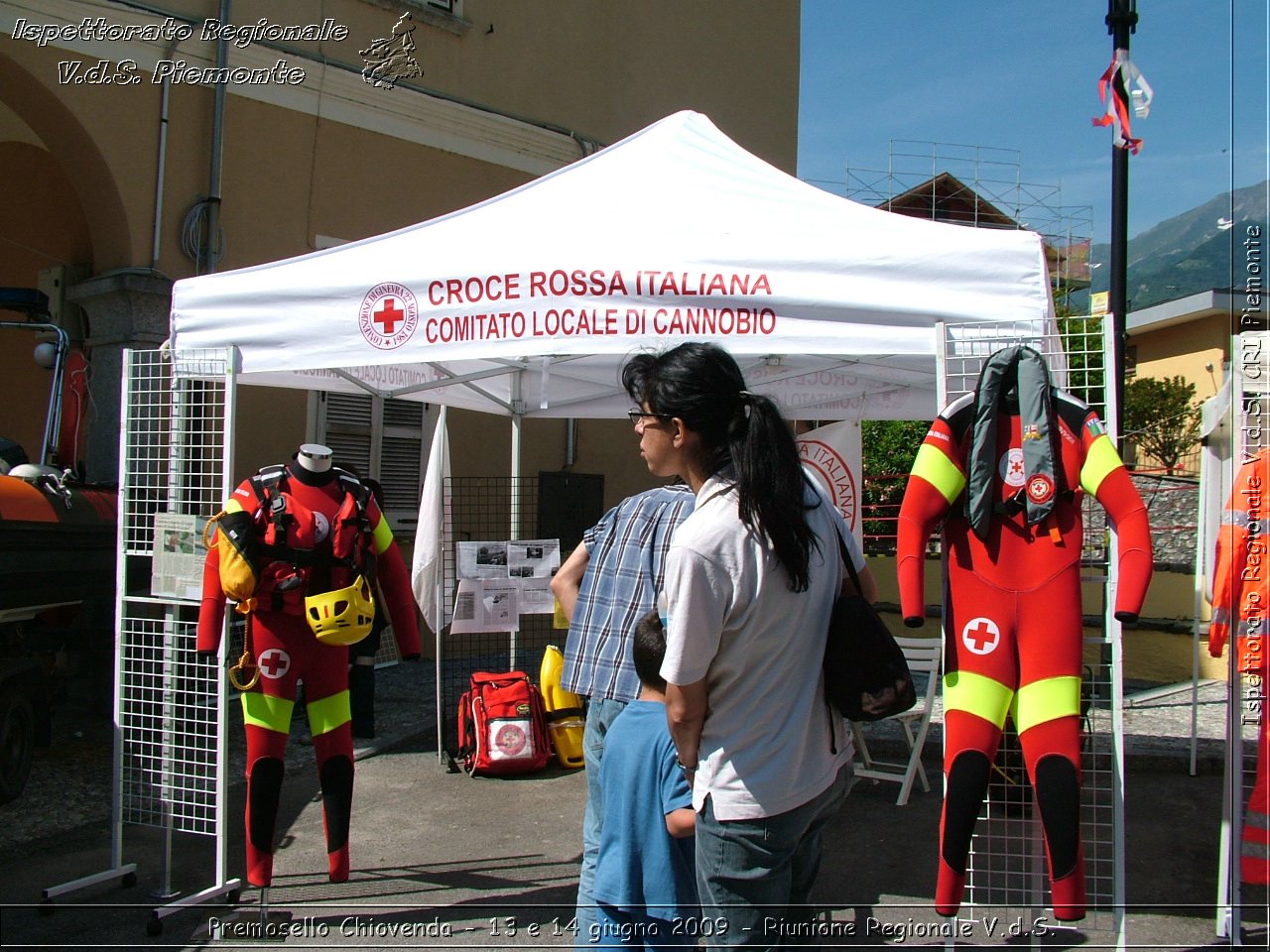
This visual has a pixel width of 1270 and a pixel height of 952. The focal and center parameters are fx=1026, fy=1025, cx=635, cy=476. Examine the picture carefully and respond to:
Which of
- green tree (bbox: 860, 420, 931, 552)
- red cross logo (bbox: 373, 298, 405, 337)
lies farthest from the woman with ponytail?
green tree (bbox: 860, 420, 931, 552)

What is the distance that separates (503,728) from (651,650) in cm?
370

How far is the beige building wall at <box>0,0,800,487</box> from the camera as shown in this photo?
292 inches

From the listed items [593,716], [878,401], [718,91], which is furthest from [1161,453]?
[593,716]

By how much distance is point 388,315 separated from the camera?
4.05 meters

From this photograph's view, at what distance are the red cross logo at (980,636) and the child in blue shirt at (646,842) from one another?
1210 mm

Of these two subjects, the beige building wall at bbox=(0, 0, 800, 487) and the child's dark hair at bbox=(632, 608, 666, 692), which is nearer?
the child's dark hair at bbox=(632, 608, 666, 692)

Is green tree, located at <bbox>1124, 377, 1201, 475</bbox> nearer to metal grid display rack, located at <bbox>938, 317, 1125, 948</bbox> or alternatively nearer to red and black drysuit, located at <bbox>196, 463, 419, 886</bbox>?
metal grid display rack, located at <bbox>938, 317, 1125, 948</bbox>

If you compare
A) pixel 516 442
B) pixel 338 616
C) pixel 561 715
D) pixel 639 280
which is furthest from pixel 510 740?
pixel 639 280

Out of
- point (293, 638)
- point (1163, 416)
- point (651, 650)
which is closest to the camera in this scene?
point (651, 650)

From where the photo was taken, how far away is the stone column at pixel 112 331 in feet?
24.1

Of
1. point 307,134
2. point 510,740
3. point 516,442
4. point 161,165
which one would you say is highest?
point 307,134

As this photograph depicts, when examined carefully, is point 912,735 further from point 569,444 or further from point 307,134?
point 307,134

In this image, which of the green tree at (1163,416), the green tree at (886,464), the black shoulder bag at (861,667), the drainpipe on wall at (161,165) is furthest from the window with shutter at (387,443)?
the green tree at (1163,416)

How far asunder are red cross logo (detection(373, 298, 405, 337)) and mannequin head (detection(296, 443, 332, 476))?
525 millimetres
